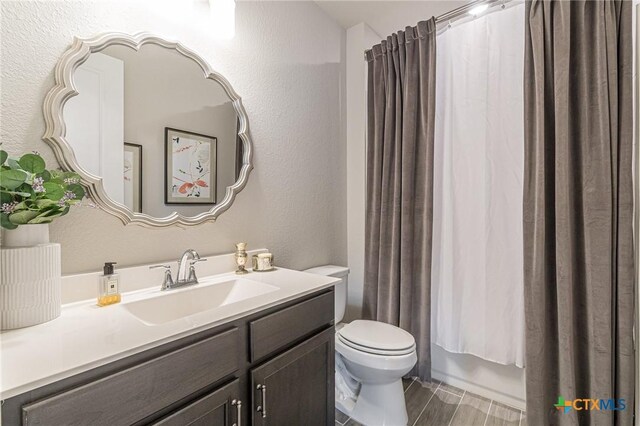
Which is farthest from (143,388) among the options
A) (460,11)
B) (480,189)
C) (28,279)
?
(460,11)

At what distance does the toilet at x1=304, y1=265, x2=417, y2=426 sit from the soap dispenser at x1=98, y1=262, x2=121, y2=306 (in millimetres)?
1117

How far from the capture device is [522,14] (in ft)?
5.36

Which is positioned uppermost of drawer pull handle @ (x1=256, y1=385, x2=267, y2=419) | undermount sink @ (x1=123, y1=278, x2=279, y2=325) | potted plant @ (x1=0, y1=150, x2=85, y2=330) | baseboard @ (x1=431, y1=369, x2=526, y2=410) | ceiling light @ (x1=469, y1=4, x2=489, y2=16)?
ceiling light @ (x1=469, y1=4, x2=489, y2=16)

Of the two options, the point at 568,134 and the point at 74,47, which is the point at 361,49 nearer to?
the point at 568,134

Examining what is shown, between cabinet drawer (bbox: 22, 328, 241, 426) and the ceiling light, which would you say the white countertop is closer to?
cabinet drawer (bbox: 22, 328, 241, 426)

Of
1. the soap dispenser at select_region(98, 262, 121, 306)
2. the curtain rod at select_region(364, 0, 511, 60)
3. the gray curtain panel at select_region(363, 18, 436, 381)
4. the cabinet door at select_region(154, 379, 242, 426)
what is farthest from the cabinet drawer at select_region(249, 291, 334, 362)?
the curtain rod at select_region(364, 0, 511, 60)

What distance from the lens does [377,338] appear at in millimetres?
1587

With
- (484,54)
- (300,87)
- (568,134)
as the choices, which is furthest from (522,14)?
(300,87)

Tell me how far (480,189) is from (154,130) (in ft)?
5.78

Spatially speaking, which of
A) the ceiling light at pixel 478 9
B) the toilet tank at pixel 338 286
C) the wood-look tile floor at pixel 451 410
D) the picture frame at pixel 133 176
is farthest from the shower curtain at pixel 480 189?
the picture frame at pixel 133 176

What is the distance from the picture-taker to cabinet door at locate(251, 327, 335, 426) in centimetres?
100

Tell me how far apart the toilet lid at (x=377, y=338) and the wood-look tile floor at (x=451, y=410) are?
46cm

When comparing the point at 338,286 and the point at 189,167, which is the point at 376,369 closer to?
the point at 338,286

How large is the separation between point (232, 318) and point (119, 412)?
1.07 feet
